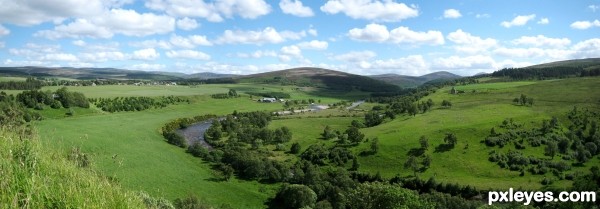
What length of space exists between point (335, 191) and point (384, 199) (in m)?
28.2

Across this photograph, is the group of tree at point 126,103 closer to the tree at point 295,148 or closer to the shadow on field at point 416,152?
the tree at point 295,148

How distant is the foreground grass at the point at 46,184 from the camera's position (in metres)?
8.34

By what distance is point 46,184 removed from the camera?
883 cm

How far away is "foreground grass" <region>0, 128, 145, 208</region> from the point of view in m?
8.34

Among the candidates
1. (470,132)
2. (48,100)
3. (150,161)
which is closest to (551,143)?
(470,132)

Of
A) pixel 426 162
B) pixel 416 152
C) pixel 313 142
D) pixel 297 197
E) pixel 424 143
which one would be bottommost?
pixel 297 197

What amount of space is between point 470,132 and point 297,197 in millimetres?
65797

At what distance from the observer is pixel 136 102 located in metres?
183

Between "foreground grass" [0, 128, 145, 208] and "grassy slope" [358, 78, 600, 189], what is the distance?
288 feet

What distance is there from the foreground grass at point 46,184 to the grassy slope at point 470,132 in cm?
8780

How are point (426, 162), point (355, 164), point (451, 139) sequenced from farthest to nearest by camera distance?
point (451, 139), point (355, 164), point (426, 162)

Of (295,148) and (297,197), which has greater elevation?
(295,148)

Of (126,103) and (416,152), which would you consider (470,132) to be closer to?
(416,152)

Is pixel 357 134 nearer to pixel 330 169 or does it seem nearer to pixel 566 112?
pixel 330 169
